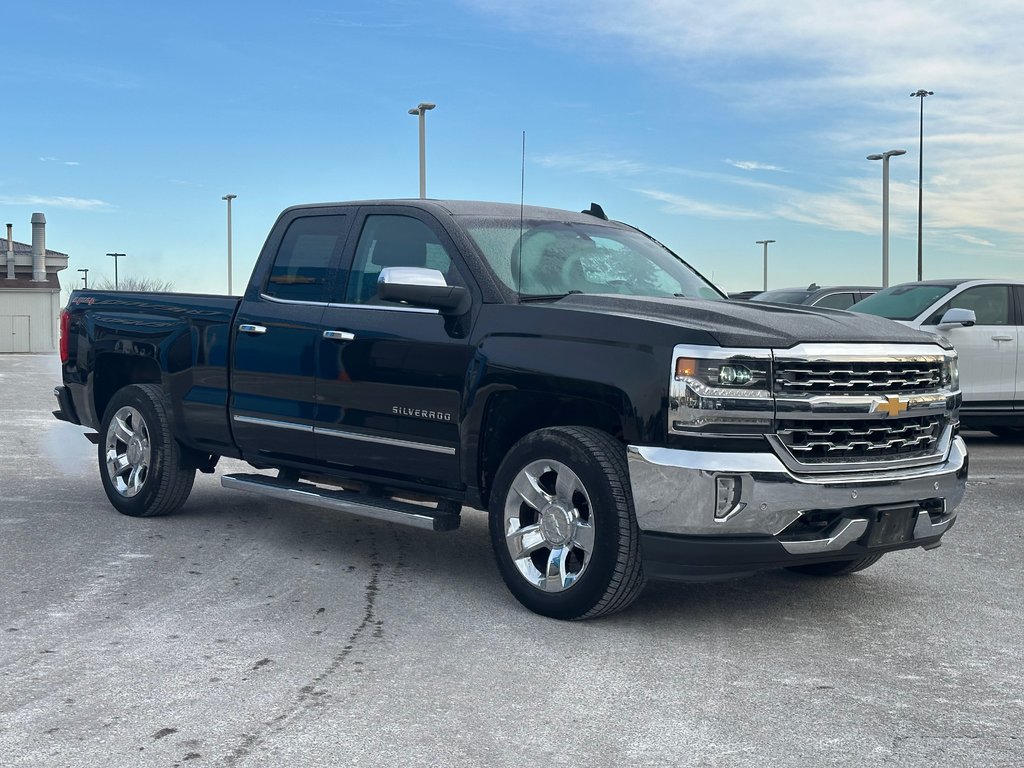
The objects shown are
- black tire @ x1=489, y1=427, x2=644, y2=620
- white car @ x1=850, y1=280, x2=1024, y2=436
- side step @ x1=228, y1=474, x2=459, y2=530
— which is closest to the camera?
black tire @ x1=489, y1=427, x2=644, y2=620

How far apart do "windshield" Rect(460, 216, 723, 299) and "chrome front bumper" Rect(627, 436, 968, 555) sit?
4.45ft

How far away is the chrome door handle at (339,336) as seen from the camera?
6.73 m

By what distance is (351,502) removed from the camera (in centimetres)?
670

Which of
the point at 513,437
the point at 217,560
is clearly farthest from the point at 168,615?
the point at 513,437

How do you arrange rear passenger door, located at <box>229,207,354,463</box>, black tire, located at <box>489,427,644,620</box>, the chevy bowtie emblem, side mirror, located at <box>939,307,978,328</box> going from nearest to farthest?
black tire, located at <box>489,427,644,620</box> < the chevy bowtie emblem < rear passenger door, located at <box>229,207,354,463</box> < side mirror, located at <box>939,307,978,328</box>

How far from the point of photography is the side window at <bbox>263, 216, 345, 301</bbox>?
23.6 ft

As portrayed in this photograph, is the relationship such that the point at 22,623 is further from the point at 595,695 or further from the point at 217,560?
the point at 595,695

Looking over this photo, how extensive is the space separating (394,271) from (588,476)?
4.55 ft

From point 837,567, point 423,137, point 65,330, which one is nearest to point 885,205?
point 423,137

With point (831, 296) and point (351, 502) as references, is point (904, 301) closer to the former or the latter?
point (831, 296)

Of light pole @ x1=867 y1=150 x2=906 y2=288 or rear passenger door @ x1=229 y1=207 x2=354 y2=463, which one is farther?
light pole @ x1=867 y1=150 x2=906 y2=288

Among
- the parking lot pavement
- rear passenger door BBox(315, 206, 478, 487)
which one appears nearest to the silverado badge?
the parking lot pavement

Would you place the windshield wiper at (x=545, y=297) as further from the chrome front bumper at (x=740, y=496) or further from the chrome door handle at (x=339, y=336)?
the chrome front bumper at (x=740, y=496)

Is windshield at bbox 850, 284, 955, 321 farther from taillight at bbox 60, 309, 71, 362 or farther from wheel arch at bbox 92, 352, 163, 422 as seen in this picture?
taillight at bbox 60, 309, 71, 362
